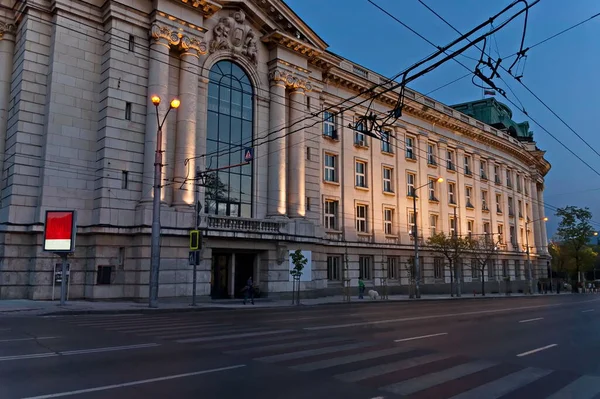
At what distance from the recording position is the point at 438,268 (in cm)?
4972

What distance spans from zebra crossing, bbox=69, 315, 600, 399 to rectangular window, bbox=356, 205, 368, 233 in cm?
2794

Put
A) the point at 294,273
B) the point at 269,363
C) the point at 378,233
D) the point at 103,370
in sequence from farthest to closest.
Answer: the point at 378,233 < the point at 294,273 < the point at 269,363 < the point at 103,370

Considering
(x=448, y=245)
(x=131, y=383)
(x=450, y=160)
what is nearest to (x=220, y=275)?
(x=448, y=245)

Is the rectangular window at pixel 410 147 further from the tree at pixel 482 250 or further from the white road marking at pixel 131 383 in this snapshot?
the white road marking at pixel 131 383

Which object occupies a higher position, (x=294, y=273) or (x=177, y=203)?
(x=177, y=203)

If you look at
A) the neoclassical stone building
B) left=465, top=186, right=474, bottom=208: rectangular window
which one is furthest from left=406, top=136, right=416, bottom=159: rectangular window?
left=465, top=186, right=474, bottom=208: rectangular window

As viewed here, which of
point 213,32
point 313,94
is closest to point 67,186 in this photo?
point 213,32

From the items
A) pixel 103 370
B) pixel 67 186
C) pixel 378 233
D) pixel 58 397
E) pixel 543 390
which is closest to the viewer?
pixel 58 397

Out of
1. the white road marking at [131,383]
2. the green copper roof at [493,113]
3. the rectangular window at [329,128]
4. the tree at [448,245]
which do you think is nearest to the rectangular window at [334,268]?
the rectangular window at [329,128]

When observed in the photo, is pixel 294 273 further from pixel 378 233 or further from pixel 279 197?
pixel 378 233

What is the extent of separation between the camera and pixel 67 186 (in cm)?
2633

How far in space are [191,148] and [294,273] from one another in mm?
10170

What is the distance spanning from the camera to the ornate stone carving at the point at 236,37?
3216cm

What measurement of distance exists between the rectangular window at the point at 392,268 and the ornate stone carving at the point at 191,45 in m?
24.7
